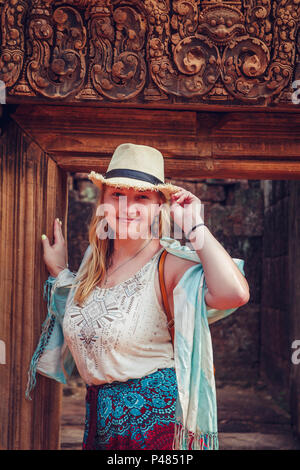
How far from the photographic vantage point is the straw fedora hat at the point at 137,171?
222 centimetres

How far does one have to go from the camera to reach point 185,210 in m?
2.17

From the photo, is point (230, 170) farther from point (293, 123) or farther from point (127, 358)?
point (127, 358)

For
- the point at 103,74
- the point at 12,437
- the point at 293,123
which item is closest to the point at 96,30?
the point at 103,74

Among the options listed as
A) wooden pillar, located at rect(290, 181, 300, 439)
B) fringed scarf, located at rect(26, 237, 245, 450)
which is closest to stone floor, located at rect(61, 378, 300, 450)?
wooden pillar, located at rect(290, 181, 300, 439)

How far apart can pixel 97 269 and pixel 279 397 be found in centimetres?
528

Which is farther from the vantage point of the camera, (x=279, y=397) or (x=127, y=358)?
(x=279, y=397)

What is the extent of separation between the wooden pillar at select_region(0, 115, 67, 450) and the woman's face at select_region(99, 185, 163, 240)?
0.67 metres

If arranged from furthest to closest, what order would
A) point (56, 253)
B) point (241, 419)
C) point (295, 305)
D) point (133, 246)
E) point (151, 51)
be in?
point (241, 419) → point (295, 305) → point (56, 253) → point (151, 51) → point (133, 246)

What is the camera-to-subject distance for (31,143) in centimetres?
282

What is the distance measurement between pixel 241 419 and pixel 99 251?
168 inches

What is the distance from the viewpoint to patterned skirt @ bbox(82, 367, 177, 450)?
216cm

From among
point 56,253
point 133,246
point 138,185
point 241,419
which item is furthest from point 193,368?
point 241,419

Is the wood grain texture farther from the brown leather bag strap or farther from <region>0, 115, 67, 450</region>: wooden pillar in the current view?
the brown leather bag strap

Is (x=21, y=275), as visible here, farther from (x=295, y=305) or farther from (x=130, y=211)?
(x=295, y=305)
